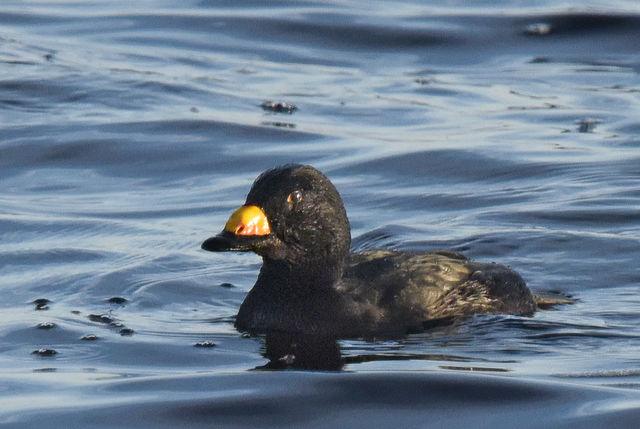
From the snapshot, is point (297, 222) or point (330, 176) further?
point (330, 176)

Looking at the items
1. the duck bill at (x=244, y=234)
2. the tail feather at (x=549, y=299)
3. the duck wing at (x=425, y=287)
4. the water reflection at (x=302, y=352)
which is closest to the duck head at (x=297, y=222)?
the duck bill at (x=244, y=234)

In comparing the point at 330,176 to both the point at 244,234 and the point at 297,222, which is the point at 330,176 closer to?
the point at 297,222

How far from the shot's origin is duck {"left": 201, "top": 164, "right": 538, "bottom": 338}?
8.77 metres

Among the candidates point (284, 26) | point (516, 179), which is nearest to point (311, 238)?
point (516, 179)

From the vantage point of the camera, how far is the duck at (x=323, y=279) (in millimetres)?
8773

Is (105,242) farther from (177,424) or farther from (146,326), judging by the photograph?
(177,424)

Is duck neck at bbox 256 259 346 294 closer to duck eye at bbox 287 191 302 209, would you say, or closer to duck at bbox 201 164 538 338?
duck at bbox 201 164 538 338

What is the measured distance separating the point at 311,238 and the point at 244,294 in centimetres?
134

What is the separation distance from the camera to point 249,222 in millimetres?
8734

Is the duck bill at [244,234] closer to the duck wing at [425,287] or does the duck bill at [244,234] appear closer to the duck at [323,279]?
the duck at [323,279]

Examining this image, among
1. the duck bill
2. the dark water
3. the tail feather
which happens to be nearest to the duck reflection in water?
the duck bill

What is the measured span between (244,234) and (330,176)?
5009mm

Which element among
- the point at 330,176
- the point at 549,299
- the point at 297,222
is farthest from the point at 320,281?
the point at 330,176

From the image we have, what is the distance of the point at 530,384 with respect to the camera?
7438mm
